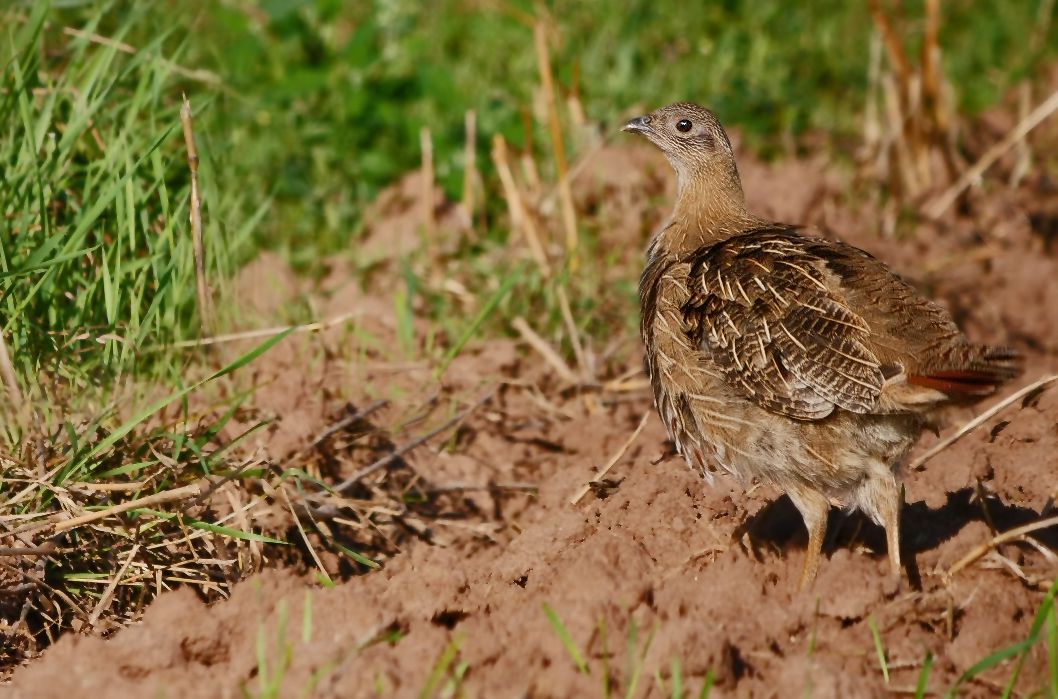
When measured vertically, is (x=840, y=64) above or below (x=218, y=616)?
Answer: above

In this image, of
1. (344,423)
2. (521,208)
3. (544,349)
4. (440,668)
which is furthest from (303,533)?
(521,208)

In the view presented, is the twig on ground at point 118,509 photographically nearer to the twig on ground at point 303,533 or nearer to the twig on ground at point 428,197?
the twig on ground at point 303,533

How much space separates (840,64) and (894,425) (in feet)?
14.8

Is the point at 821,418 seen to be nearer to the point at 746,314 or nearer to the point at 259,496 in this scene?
the point at 746,314

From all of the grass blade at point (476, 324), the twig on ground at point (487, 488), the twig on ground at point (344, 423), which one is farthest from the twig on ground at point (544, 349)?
the twig on ground at point (344, 423)

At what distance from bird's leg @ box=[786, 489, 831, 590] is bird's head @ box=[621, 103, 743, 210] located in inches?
55.3

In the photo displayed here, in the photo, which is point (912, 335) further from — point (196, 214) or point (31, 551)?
point (31, 551)

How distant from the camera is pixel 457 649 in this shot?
3246 mm

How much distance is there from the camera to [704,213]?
4945mm

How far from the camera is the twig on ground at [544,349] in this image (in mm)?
5395

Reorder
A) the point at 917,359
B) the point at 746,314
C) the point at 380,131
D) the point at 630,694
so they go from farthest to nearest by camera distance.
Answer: the point at 380,131 < the point at 746,314 < the point at 917,359 < the point at 630,694

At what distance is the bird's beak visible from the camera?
5.30 meters

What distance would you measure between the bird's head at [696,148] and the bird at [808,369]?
0.61 m

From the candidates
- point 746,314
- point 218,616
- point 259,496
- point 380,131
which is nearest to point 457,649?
point 218,616
